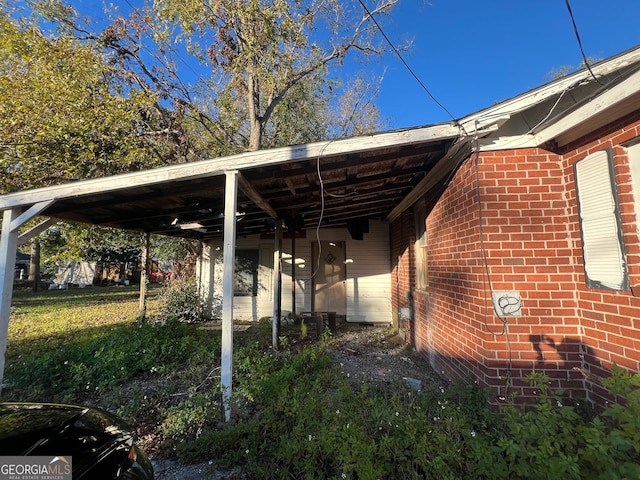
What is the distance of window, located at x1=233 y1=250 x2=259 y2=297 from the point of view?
29.5ft

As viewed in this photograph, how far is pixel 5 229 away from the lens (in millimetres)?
3553

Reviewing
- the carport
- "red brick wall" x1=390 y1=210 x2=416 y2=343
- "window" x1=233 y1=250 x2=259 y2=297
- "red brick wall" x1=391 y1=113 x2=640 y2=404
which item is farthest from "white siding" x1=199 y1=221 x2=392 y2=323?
"red brick wall" x1=391 y1=113 x2=640 y2=404

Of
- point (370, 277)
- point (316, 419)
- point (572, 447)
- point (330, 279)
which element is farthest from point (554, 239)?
point (330, 279)

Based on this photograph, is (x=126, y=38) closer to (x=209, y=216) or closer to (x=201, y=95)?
(x=201, y=95)

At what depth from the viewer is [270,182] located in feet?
13.0

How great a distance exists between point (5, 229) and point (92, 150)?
4026 mm

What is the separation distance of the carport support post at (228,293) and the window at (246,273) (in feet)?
19.3

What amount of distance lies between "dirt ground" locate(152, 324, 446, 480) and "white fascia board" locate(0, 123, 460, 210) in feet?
8.65

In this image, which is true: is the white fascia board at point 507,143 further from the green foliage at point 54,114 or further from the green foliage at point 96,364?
the green foliage at point 54,114

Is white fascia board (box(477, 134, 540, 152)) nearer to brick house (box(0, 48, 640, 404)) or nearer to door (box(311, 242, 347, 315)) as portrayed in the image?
brick house (box(0, 48, 640, 404))

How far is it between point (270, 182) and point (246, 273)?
568 centimetres

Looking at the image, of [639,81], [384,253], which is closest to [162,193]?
[639,81]

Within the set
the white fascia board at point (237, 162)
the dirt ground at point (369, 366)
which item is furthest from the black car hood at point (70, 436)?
the white fascia board at point (237, 162)

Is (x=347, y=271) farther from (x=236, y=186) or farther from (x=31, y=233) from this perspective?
(x=31, y=233)
